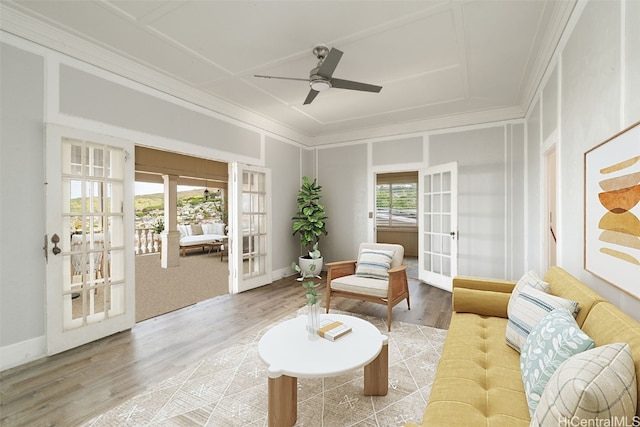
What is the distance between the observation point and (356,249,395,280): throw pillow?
11.2 feet

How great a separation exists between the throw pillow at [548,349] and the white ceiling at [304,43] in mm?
2249

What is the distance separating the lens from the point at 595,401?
2.50 feet

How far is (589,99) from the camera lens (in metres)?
1.81

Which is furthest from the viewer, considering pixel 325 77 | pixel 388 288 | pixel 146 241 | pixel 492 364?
pixel 146 241

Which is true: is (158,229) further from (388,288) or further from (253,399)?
(253,399)

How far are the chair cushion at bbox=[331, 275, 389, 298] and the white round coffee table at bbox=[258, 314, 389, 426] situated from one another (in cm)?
96

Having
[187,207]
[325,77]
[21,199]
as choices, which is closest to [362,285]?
[325,77]

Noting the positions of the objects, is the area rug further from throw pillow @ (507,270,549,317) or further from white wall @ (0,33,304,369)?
white wall @ (0,33,304,369)

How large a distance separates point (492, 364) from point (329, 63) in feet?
8.13

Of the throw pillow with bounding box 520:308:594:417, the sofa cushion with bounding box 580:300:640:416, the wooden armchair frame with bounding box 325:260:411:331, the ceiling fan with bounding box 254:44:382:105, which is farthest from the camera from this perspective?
the wooden armchair frame with bounding box 325:260:411:331

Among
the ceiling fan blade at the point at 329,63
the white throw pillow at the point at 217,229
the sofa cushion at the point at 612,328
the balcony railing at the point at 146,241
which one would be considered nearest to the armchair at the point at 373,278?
the sofa cushion at the point at 612,328

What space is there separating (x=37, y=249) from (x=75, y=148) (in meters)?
0.97

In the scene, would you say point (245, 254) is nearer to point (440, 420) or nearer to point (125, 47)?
point (125, 47)

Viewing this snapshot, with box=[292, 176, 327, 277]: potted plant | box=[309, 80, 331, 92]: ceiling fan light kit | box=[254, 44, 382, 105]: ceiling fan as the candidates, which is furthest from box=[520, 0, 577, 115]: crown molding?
box=[292, 176, 327, 277]: potted plant
